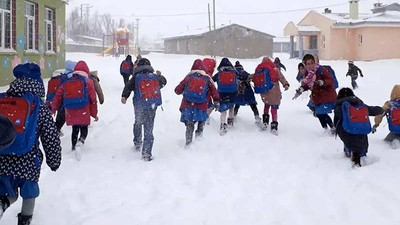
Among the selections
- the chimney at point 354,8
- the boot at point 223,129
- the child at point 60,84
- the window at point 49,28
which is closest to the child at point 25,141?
the child at point 60,84

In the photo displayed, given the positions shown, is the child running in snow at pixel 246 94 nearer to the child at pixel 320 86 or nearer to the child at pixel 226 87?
the child at pixel 226 87

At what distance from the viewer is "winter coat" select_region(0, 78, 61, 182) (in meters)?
3.80

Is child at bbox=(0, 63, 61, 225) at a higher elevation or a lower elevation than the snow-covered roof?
lower

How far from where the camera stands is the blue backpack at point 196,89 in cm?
768

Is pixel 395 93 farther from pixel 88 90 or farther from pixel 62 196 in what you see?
pixel 62 196

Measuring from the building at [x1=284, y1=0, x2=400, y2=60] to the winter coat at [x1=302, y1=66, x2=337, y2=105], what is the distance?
30251 millimetres

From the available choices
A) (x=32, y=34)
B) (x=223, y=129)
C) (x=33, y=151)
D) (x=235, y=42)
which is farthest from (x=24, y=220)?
(x=235, y=42)

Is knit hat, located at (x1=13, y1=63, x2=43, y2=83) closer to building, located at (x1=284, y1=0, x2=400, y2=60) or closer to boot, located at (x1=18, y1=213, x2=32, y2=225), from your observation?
boot, located at (x1=18, y1=213, x2=32, y2=225)

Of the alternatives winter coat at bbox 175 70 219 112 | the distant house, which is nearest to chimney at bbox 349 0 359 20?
winter coat at bbox 175 70 219 112

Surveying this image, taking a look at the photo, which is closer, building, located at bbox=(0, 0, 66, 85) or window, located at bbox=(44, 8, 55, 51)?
building, located at bbox=(0, 0, 66, 85)

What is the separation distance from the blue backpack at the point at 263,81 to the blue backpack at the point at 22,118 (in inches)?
233

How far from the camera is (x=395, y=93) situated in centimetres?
761

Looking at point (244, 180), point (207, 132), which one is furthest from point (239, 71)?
point (244, 180)

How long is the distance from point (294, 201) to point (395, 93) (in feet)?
11.9
